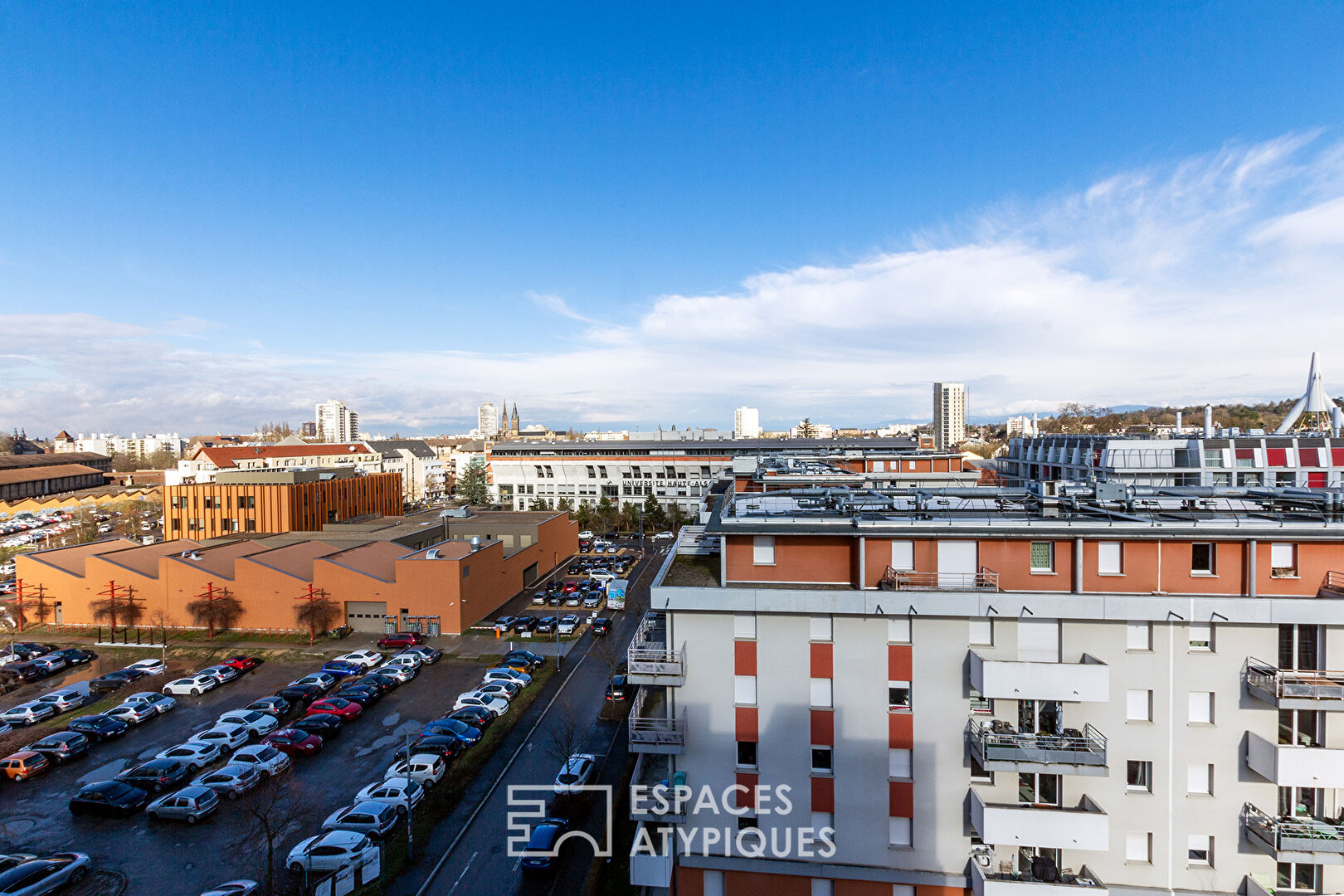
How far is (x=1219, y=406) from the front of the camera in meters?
93.6

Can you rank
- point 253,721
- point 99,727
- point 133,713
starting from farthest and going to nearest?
1. point 133,713
2. point 253,721
3. point 99,727

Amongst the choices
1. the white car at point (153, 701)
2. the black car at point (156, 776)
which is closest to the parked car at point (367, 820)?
the black car at point (156, 776)

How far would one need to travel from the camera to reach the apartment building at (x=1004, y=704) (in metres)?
9.77

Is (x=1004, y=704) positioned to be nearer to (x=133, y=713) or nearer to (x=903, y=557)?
(x=903, y=557)

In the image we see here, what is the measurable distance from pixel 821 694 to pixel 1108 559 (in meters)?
5.82

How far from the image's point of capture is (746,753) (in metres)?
11.2

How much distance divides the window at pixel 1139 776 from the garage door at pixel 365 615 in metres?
31.1

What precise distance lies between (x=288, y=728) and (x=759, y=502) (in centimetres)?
1809

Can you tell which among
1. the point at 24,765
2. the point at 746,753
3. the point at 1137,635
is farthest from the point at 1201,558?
the point at 24,765

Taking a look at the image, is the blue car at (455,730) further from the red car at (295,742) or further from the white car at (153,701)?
the white car at (153,701)

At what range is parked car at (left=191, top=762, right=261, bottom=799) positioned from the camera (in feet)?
54.2

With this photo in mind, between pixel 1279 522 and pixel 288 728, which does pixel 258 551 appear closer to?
pixel 288 728

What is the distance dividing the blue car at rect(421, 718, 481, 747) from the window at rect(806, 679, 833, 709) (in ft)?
44.4

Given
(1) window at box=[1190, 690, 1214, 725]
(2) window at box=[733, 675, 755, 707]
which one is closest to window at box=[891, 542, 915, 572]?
(2) window at box=[733, 675, 755, 707]
